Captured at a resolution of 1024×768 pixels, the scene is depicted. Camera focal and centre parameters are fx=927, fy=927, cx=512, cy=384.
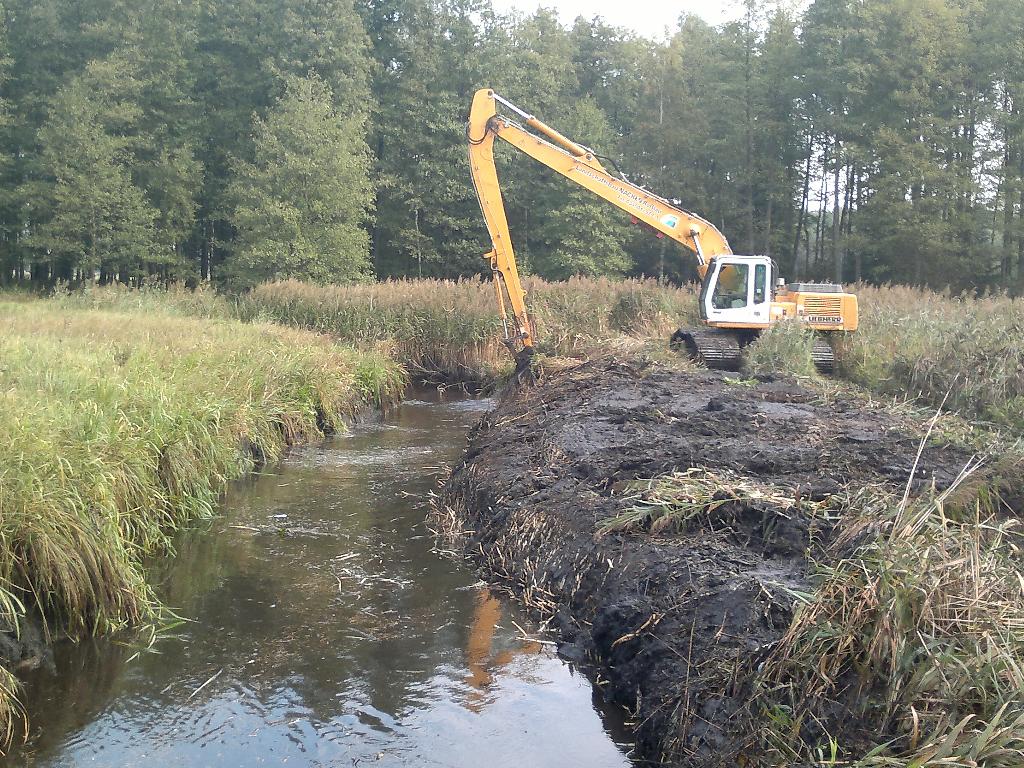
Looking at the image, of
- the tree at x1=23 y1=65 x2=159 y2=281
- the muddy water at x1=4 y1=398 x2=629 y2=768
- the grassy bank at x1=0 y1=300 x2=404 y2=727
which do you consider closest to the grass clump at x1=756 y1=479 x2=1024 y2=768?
the muddy water at x1=4 y1=398 x2=629 y2=768

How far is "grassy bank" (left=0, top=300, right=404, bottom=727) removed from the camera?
18.0ft

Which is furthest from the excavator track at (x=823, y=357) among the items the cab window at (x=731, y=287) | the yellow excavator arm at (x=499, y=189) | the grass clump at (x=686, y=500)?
the grass clump at (x=686, y=500)

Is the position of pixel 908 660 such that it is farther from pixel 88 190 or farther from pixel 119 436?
pixel 88 190

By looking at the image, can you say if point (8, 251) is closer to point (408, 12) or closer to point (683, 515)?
point (408, 12)

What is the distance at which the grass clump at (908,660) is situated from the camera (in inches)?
133

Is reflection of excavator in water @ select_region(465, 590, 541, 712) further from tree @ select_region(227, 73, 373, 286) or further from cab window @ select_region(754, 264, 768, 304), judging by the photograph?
tree @ select_region(227, 73, 373, 286)

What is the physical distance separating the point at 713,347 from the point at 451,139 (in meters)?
26.5

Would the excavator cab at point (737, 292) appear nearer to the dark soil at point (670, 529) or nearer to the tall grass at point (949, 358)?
the tall grass at point (949, 358)

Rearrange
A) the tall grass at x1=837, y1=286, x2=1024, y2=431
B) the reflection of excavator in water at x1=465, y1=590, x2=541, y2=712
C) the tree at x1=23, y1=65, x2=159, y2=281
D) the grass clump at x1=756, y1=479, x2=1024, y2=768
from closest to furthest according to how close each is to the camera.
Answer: the grass clump at x1=756, y1=479, x2=1024, y2=768
the reflection of excavator in water at x1=465, y1=590, x2=541, y2=712
the tall grass at x1=837, y1=286, x2=1024, y2=431
the tree at x1=23, y1=65, x2=159, y2=281

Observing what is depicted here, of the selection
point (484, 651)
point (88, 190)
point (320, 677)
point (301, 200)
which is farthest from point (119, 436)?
point (88, 190)

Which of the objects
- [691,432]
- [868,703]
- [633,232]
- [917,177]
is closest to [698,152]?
[633,232]

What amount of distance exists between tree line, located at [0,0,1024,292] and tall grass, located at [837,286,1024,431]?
1879 cm

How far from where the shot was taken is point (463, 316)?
755 inches

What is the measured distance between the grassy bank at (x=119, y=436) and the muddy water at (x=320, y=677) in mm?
369
